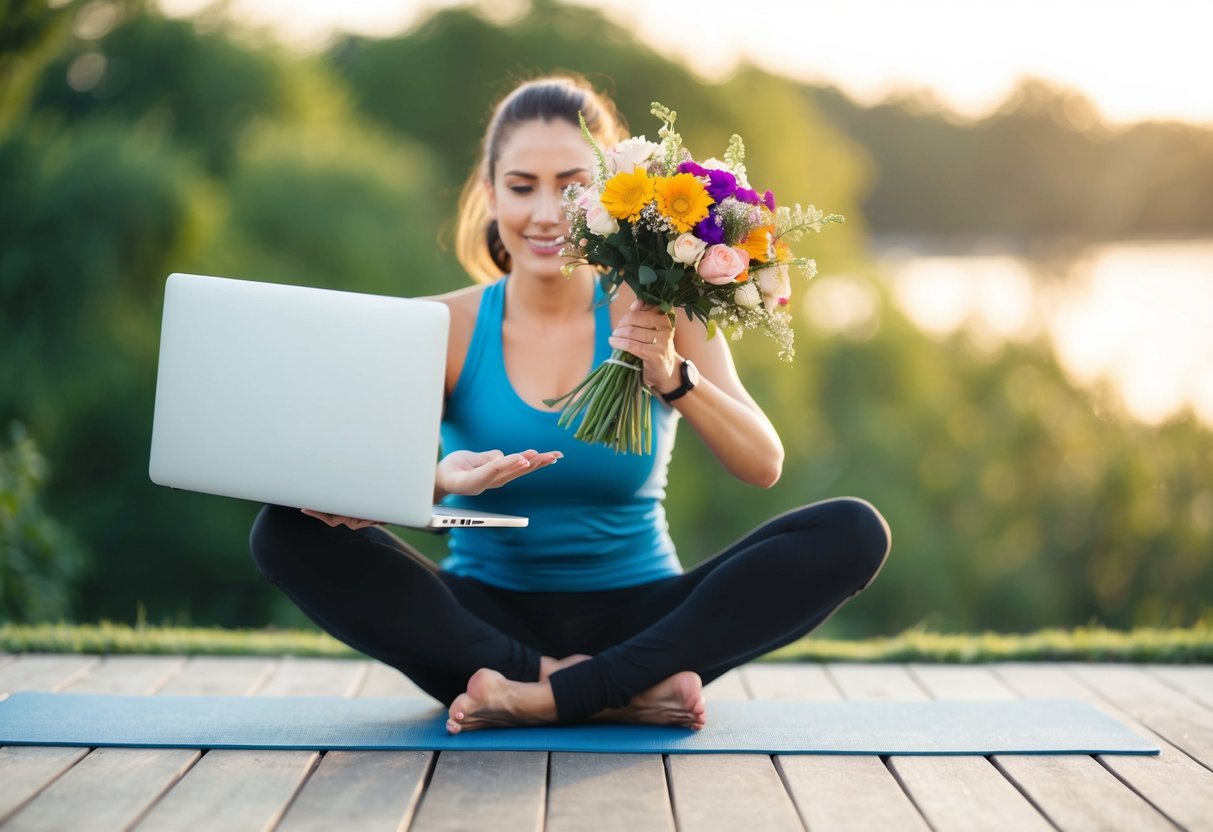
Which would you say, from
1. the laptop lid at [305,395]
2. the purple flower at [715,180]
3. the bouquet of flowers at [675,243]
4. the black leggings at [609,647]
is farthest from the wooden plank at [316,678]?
the purple flower at [715,180]

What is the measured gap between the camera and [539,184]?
8.90 feet

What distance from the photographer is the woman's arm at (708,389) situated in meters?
2.38

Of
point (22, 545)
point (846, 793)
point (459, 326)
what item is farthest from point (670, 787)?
point (22, 545)

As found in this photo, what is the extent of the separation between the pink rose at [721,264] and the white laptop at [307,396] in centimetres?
48

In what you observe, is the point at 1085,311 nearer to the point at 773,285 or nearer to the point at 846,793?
the point at 773,285

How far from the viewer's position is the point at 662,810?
2.00 meters

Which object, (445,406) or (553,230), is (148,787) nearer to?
(445,406)

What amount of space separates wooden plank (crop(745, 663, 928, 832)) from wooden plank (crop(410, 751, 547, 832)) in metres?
0.43

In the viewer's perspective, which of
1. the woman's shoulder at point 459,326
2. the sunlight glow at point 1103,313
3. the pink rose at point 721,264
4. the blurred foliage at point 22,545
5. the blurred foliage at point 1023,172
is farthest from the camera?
the blurred foliage at point 1023,172

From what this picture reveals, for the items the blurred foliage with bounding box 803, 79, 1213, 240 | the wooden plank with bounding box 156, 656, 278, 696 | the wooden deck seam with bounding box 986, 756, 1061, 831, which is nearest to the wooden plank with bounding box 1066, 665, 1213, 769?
the wooden deck seam with bounding box 986, 756, 1061, 831

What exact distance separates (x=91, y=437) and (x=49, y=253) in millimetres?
1987

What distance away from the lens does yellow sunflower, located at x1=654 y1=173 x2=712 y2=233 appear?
227 centimetres

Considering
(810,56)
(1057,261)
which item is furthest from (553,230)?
(1057,261)

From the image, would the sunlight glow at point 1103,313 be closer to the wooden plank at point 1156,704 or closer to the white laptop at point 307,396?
the wooden plank at point 1156,704
